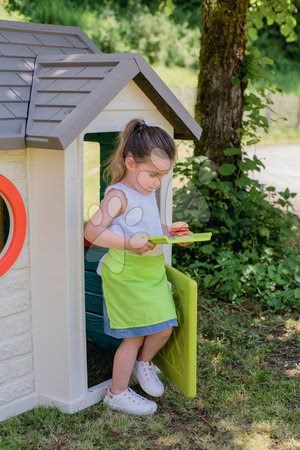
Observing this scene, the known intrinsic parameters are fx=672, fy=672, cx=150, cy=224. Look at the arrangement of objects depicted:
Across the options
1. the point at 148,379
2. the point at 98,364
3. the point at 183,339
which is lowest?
the point at 98,364

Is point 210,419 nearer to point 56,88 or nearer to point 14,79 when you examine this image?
point 56,88

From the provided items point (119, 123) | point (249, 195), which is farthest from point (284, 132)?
point (119, 123)

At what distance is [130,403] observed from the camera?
133 inches

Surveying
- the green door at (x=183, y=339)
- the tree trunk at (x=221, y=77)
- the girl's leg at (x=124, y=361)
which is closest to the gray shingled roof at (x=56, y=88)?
the green door at (x=183, y=339)

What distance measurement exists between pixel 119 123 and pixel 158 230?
58cm

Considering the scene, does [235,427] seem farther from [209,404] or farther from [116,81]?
[116,81]

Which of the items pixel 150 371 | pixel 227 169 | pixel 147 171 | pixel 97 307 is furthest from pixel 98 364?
pixel 227 169

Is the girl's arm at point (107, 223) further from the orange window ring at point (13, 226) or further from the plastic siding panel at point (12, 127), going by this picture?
the plastic siding panel at point (12, 127)

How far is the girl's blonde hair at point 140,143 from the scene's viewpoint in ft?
10.3

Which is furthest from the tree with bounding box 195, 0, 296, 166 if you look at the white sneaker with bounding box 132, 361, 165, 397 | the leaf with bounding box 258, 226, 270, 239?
the white sneaker with bounding box 132, 361, 165, 397

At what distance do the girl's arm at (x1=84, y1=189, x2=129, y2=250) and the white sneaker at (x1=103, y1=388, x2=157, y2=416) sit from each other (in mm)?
801

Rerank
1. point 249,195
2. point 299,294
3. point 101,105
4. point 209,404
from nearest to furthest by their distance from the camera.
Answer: point 101,105 < point 209,404 < point 299,294 < point 249,195

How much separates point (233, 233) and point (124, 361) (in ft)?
8.93

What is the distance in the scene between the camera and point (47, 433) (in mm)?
3164
